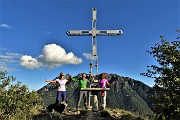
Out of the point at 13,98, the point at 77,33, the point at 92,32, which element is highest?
the point at 77,33

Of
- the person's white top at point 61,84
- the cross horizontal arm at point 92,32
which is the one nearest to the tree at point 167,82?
the person's white top at point 61,84

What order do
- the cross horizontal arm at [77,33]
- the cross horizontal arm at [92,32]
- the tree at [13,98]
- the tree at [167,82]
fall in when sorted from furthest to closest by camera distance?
the cross horizontal arm at [77,33]
the cross horizontal arm at [92,32]
the tree at [13,98]
the tree at [167,82]

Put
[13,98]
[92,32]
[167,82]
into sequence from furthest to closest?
[92,32] → [13,98] → [167,82]

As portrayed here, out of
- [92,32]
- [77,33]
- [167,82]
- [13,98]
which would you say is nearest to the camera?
[167,82]

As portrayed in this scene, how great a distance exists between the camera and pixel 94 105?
17.7 metres

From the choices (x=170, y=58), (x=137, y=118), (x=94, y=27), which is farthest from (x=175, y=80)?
(x=94, y=27)

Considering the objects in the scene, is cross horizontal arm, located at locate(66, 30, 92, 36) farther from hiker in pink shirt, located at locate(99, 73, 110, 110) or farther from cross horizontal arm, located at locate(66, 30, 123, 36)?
hiker in pink shirt, located at locate(99, 73, 110, 110)

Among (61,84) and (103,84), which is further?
(103,84)

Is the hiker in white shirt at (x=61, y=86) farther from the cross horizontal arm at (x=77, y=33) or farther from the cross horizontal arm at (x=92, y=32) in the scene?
the cross horizontal arm at (x=77, y=33)

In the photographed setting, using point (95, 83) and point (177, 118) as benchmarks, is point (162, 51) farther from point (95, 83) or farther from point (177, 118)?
point (95, 83)

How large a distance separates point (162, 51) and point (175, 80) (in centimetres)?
176

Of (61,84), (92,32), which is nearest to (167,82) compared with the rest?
(61,84)

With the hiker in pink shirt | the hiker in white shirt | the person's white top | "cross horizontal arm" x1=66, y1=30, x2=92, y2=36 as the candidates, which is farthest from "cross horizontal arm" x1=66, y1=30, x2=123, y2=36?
the person's white top

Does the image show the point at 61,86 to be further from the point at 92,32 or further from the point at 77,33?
the point at 77,33
